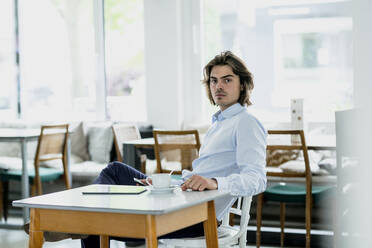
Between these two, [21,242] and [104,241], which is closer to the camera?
[104,241]

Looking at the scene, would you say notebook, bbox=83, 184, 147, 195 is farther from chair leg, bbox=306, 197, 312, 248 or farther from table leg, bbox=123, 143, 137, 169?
table leg, bbox=123, 143, 137, 169

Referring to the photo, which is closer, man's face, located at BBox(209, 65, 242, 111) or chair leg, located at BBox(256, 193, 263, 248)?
man's face, located at BBox(209, 65, 242, 111)

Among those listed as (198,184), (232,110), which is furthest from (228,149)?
(198,184)

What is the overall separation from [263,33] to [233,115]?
12.1 feet

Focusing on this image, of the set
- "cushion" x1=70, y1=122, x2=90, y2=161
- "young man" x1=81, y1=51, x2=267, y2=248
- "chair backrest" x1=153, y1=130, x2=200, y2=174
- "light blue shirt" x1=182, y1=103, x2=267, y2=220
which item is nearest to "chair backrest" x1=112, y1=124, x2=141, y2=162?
"chair backrest" x1=153, y1=130, x2=200, y2=174

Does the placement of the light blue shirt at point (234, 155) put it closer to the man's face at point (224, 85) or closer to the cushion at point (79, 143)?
the man's face at point (224, 85)

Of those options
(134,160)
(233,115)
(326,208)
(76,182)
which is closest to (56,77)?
(76,182)

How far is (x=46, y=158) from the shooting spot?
537cm

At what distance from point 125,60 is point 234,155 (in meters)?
4.34

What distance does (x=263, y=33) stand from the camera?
629 centimetres

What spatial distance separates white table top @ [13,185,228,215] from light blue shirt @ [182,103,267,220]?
22cm

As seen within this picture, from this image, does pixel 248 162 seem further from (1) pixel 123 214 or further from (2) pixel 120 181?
(1) pixel 123 214

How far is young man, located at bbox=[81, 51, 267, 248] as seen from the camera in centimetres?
244

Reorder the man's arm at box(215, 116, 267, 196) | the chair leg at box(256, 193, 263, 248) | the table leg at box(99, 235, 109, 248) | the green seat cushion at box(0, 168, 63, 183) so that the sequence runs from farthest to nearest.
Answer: the green seat cushion at box(0, 168, 63, 183)
the chair leg at box(256, 193, 263, 248)
the table leg at box(99, 235, 109, 248)
the man's arm at box(215, 116, 267, 196)
